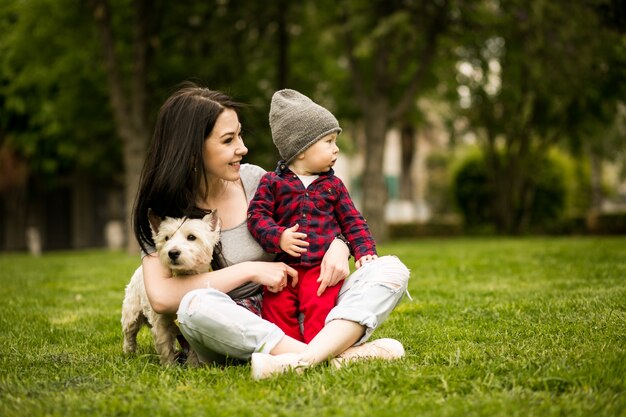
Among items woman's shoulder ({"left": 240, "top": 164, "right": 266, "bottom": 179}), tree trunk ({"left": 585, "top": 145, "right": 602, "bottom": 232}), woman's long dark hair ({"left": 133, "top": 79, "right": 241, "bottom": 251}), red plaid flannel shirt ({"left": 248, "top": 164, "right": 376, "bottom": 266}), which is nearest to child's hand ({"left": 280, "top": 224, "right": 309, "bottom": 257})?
red plaid flannel shirt ({"left": 248, "top": 164, "right": 376, "bottom": 266})

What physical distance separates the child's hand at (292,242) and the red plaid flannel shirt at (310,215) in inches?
2.8

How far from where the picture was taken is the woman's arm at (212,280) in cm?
325

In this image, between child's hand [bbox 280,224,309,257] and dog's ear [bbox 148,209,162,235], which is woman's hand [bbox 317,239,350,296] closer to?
child's hand [bbox 280,224,309,257]

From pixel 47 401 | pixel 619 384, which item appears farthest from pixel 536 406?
pixel 47 401

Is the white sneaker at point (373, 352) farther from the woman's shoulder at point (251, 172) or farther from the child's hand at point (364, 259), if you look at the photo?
the woman's shoulder at point (251, 172)

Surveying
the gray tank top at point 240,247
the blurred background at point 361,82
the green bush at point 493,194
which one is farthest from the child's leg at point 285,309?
the green bush at point 493,194

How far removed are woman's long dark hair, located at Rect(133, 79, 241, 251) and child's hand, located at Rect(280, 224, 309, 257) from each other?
0.50 meters

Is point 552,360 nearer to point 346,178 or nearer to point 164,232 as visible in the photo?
point 164,232

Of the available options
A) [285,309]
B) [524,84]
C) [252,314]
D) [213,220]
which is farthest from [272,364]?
[524,84]

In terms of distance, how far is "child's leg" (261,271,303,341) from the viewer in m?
3.38

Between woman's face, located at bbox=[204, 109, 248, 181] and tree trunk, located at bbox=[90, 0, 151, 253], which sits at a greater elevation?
tree trunk, located at bbox=[90, 0, 151, 253]

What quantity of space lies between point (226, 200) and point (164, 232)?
1.53ft

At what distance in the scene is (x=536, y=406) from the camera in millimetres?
2484

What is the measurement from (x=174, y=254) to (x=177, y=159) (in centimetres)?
48
